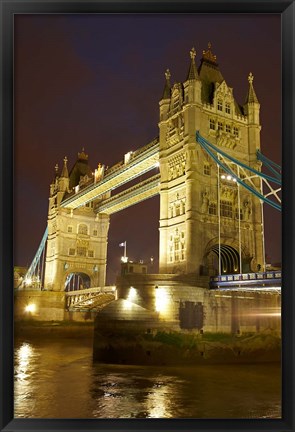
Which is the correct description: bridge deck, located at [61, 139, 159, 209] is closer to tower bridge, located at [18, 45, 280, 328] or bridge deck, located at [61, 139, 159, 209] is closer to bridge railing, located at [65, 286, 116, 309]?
tower bridge, located at [18, 45, 280, 328]

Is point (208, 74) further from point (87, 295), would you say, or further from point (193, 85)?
point (87, 295)

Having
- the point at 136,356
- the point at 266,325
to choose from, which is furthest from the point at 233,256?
the point at 136,356

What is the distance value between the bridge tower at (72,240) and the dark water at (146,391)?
27.8 metres

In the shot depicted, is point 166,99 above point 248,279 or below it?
above

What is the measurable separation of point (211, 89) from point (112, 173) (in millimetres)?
12483

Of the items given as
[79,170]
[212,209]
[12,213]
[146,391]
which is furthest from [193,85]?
[79,170]

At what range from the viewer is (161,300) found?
2583 cm

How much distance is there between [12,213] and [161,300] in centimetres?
1775

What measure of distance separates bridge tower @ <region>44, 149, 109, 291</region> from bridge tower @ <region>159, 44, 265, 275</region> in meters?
23.4

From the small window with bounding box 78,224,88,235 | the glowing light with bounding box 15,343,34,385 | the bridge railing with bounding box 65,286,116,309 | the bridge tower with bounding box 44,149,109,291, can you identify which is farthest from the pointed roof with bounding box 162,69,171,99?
the small window with bounding box 78,224,88,235

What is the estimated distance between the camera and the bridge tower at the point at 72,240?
5416 cm

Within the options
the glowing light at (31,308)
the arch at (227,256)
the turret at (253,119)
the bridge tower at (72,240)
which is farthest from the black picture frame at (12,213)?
the bridge tower at (72,240)

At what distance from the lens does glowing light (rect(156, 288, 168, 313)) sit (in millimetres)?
25656

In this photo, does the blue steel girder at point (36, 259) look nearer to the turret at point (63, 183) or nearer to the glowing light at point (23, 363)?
the turret at point (63, 183)
